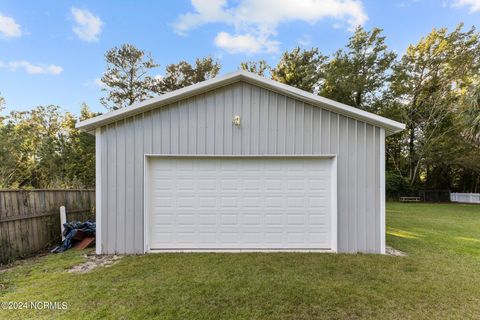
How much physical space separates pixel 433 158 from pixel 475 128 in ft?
35.6

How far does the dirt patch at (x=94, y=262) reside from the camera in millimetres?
4566

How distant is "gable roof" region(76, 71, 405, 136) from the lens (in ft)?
17.3

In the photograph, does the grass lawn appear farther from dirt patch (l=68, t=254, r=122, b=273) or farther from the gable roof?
the gable roof

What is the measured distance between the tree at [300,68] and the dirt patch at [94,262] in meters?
19.6

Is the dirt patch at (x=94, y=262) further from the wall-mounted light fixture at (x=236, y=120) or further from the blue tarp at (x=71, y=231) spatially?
the wall-mounted light fixture at (x=236, y=120)

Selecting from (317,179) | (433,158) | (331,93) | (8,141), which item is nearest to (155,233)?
(317,179)

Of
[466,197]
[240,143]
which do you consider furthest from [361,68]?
[240,143]

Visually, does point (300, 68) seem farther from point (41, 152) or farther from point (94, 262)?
point (41, 152)

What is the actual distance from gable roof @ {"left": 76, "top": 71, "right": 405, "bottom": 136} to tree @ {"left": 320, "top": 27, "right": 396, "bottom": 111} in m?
18.4

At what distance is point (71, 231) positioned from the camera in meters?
6.04

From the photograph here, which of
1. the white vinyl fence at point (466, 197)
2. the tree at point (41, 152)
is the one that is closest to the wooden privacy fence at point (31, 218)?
the tree at point (41, 152)

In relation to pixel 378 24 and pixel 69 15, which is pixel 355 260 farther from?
pixel 378 24

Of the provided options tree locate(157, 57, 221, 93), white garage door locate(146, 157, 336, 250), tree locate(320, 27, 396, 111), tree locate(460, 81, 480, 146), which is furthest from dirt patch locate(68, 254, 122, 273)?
tree locate(320, 27, 396, 111)

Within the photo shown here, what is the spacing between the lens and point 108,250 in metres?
5.44
